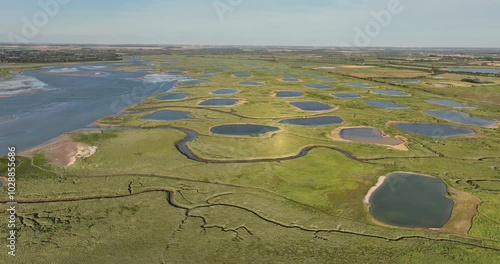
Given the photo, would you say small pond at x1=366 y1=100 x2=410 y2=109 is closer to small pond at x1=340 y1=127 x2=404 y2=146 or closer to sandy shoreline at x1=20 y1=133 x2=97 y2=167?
small pond at x1=340 y1=127 x2=404 y2=146

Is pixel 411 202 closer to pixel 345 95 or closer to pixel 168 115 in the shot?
pixel 168 115

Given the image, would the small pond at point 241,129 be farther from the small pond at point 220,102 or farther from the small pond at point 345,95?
the small pond at point 345,95

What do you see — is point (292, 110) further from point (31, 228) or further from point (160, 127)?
point (31, 228)

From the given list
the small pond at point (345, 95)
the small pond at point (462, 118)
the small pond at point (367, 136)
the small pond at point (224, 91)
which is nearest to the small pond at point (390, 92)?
the small pond at point (345, 95)

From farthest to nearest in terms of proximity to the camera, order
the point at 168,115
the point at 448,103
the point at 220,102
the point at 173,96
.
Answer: the point at 173,96 < the point at 448,103 < the point at 220,102 < the point at 168,115

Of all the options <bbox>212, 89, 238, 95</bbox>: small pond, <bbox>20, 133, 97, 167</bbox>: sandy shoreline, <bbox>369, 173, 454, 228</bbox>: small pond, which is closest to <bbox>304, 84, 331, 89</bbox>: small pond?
<bbox>212, 89, 238, 95</bbox>: small pond

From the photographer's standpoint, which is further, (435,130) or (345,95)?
(345,95)

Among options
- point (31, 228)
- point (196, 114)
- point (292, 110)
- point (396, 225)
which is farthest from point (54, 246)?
point (292, 110)

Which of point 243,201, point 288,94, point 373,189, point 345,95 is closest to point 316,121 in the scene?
point 373,189
